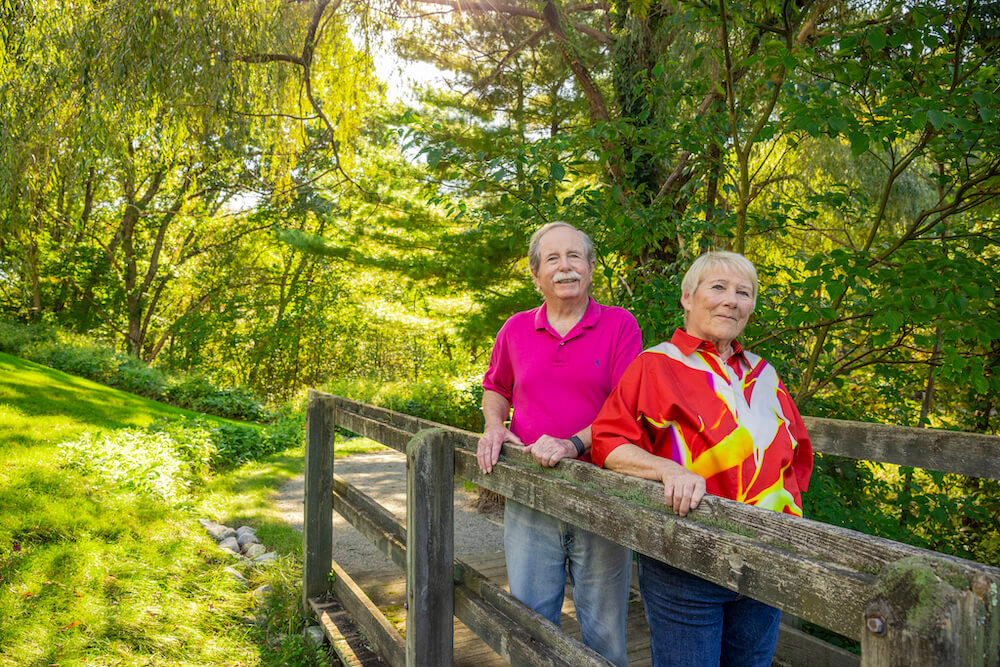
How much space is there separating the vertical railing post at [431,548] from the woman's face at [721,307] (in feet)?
3.28

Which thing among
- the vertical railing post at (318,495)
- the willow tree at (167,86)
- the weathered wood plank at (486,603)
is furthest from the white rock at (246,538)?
the willow tree at (167,86)

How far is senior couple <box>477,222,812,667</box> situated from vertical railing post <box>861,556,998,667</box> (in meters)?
0.45

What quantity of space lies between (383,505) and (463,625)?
359 cm

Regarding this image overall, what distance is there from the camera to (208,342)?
70.1ft

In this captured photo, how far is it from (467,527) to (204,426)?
14.5 feet

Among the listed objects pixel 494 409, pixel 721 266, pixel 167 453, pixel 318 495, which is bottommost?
pixel 167 453

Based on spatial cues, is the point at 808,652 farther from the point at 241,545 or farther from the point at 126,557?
the point at 241,545

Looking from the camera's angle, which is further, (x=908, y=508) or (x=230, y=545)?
(x=230, y=545)

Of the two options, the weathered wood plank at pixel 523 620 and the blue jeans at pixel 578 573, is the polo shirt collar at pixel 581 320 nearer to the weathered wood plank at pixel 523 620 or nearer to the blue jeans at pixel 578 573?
the blue jeans at pixel 578 573

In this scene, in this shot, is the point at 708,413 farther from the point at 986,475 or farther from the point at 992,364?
the point at 992,364

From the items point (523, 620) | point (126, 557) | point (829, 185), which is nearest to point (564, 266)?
point (523, 620)

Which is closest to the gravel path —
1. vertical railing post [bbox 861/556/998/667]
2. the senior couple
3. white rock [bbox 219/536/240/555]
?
white rock [bbox 219/536/240/555]

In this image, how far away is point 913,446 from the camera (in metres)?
2.56

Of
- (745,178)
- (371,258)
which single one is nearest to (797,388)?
(745,178)
